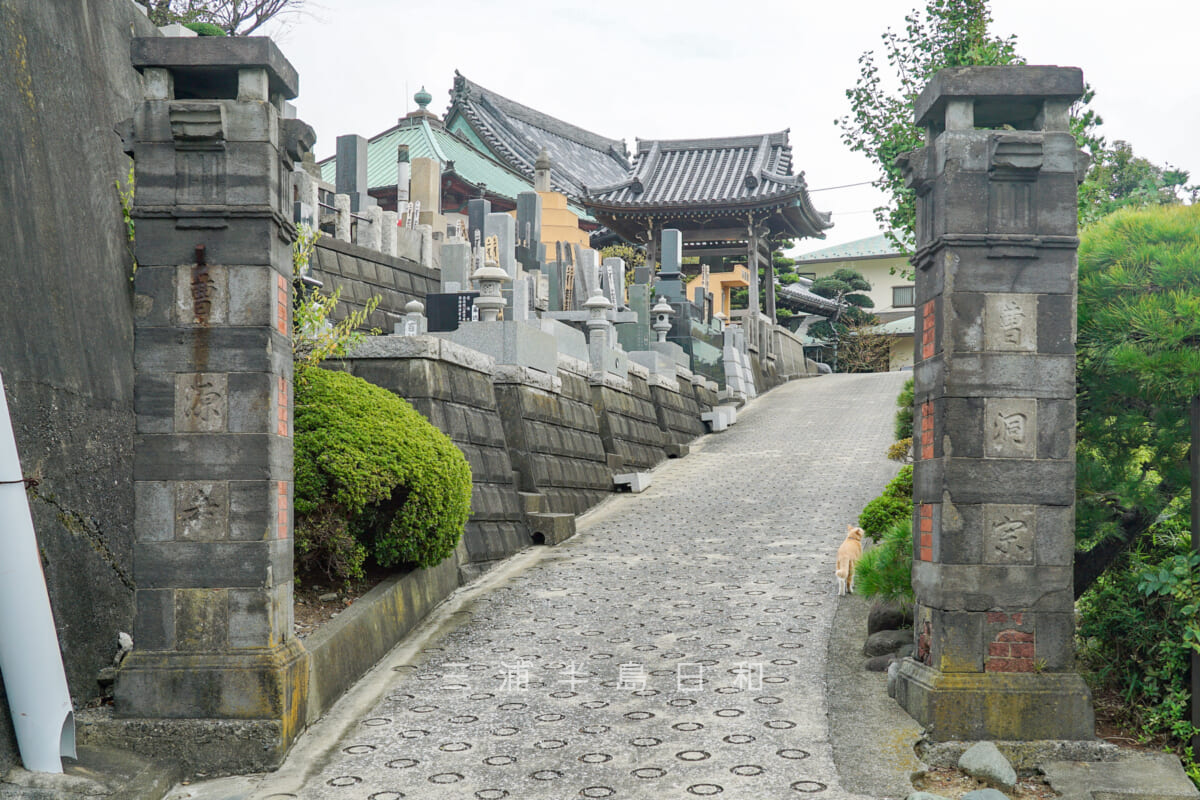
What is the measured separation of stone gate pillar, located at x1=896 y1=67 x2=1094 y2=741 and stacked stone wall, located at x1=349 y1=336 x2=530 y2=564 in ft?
19.7

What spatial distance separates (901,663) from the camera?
7.50 m

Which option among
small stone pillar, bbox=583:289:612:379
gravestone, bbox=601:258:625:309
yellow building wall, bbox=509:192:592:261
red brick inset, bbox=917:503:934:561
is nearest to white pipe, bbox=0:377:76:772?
red brick inset, bbox=917:503:934:561

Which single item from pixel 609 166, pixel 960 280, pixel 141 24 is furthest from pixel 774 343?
pixel 960 280

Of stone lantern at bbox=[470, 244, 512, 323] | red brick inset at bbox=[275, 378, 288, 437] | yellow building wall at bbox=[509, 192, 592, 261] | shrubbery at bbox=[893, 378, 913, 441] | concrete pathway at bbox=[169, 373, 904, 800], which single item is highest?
yellow building wall at bbox=[509, 192, 592, 261]

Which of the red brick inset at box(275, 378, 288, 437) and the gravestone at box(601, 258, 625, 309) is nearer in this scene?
the red brick inset at box(275, 378, 288, 437)

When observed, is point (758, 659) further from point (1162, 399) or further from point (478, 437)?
point (478, 437)

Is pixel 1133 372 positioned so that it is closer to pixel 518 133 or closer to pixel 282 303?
pixel 282 303

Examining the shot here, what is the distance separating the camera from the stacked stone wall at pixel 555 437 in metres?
14.1

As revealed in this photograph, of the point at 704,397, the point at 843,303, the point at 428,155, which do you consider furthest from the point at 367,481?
the point at 843,303

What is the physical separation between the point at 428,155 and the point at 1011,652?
31.1 metres

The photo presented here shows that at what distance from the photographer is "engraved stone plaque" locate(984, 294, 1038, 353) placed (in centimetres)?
693

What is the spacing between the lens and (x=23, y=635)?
5758 millimetres

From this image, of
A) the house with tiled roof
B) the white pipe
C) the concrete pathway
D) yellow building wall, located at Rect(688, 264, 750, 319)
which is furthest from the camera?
the house with tiled roof

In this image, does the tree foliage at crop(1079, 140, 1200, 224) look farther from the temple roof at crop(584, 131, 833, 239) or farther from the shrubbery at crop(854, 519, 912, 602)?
the temple roof at crop(584, 131, 833, 239)
